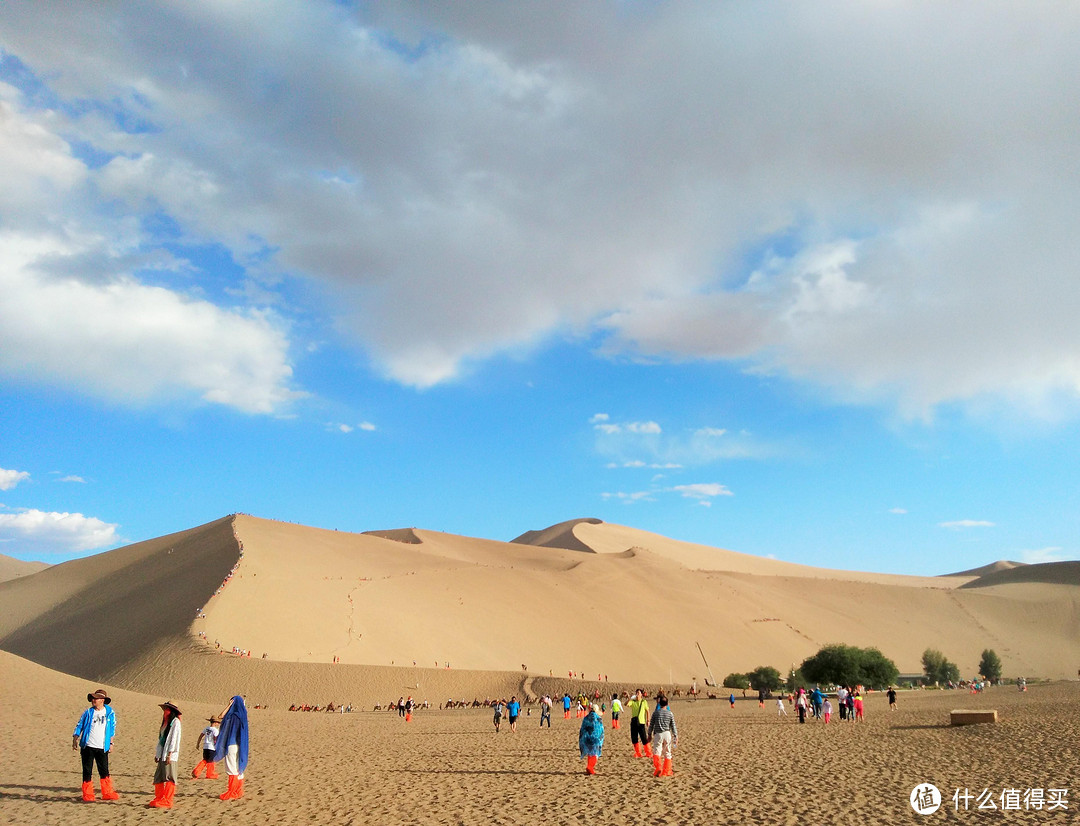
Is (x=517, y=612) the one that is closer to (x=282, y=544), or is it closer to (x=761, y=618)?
(x=282, y=544)

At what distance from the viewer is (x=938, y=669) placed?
221 ft

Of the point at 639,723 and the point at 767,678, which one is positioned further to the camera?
the point at 767,678

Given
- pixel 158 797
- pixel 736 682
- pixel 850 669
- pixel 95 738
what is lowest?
pixel 736 682

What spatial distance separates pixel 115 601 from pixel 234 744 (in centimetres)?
5437

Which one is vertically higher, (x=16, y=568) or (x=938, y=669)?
(x=16, y=568)

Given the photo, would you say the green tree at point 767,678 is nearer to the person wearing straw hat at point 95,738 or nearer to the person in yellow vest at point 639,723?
the person in yellow vest at point 639,723

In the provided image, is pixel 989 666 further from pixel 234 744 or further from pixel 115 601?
pixel 115 601

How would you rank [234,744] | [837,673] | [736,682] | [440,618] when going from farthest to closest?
[440,618] → [736,682] → [837,673] → [234,744]

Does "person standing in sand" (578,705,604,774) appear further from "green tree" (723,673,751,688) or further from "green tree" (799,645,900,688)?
"green tree" (799,645,900,688)

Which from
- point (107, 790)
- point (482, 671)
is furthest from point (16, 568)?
point (107, 790)

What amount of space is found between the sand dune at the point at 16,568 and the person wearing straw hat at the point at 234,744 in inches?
8000

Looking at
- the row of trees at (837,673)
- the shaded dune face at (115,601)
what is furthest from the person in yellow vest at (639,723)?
the row of trees at (837,673)

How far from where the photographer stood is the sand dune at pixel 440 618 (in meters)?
42.2

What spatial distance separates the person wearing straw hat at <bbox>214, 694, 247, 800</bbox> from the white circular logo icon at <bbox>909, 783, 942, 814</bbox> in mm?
10644
